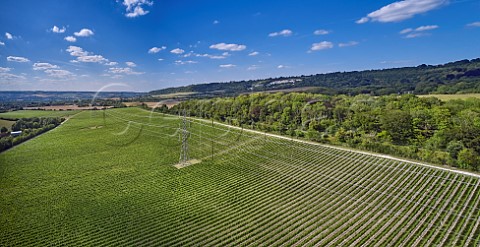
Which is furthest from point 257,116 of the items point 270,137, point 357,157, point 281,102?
point 357,157

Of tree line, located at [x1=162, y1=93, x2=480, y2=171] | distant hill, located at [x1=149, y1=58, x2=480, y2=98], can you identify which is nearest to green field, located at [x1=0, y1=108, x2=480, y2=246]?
tree line, located at [x1=162, y1=93, x2=480, y2=171]

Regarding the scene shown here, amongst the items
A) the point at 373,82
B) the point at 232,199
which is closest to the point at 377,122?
the point at 232,199

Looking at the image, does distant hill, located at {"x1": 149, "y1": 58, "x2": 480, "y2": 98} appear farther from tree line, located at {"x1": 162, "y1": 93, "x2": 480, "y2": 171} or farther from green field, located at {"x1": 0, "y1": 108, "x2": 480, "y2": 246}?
green field, located at {"x1": 0, "y1": 108, "x2": 480, "y2": 246}

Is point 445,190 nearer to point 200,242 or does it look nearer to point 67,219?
point 200,242

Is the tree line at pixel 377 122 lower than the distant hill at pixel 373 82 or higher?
lower

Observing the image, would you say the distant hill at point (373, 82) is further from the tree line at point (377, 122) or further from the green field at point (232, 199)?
the green field at point (232, 199)

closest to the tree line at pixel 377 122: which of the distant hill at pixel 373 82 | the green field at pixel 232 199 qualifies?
the green field at pixel 232 199

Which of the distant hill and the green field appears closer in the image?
the green field
